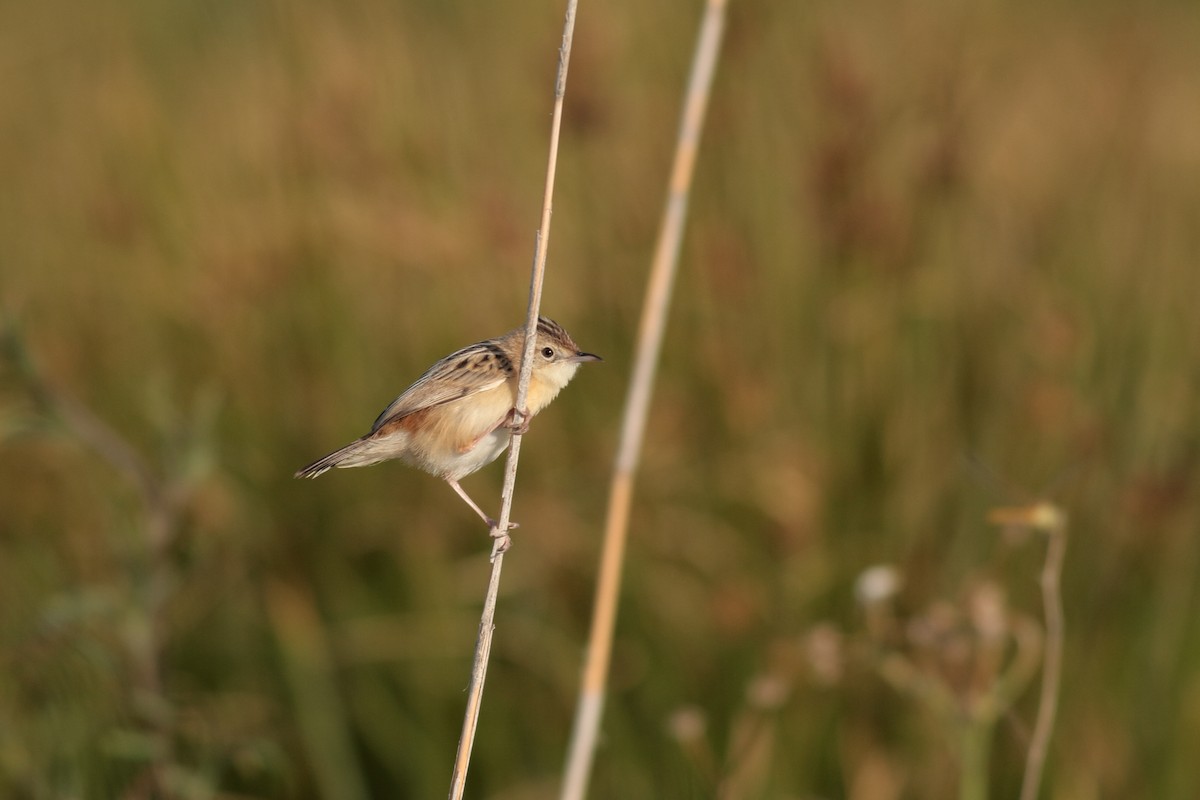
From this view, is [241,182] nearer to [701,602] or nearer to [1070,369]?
[701,602]

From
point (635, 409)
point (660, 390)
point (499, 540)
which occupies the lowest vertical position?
point (660, 390)

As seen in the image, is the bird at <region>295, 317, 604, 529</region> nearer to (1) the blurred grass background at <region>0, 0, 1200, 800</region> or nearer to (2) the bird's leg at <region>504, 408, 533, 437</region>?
(2) the bird's leg at <region>504, 408, 533, 437</region>

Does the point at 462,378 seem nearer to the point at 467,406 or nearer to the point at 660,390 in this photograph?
the point at 467,406

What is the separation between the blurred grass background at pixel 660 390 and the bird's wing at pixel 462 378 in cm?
113

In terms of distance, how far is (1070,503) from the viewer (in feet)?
12.0

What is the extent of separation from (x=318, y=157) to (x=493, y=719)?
1.98 m

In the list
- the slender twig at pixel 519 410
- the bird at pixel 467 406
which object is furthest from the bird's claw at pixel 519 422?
the bird at pixel 467 406

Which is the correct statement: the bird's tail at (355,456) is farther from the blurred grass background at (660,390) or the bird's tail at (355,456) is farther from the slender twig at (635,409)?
the blurred grass background at (660,390)

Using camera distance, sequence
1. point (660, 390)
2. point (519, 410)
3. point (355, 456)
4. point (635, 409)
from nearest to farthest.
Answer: point (519, 410)
point (355, 456)
point (635, 409)
point (660, 390)

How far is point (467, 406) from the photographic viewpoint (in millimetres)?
1858

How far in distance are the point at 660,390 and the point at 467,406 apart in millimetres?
2256

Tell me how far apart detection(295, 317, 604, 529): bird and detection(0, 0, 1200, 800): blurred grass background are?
1.13m

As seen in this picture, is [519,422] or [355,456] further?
[355,456]

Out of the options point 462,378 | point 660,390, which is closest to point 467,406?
point 462,378
